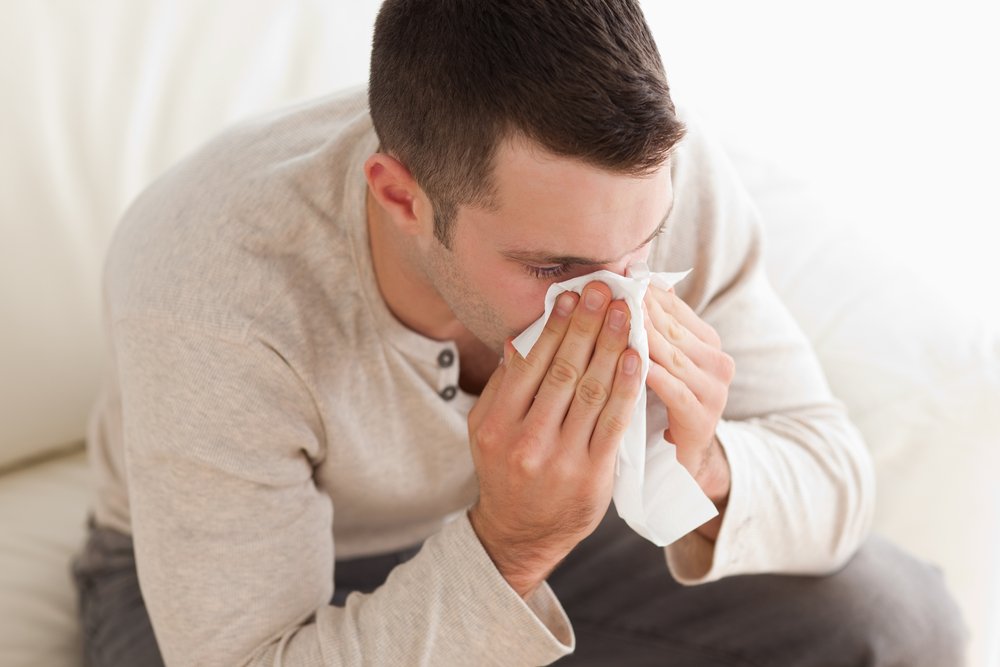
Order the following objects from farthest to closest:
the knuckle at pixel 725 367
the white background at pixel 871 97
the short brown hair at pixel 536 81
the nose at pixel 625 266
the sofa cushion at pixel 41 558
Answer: the white background at pixel 871 97, the sofa cushion at pixel 41 558, the knuckle at pixel 725 367, the nose at pixel 625 266, the short brown hair at pixel 536 81

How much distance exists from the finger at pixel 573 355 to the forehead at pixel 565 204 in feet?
0.15

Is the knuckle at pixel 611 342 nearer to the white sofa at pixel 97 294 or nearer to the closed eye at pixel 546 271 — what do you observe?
the closed eye at pixel 546 271

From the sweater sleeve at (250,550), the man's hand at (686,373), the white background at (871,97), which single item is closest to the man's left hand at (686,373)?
the man's hand at (686,373)

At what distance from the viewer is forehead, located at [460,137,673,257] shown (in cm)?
101

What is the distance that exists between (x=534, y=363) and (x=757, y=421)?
1.46 feet

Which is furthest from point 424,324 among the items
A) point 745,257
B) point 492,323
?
point 745,257

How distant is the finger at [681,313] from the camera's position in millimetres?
1164

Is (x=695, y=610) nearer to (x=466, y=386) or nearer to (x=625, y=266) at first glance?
(x=466, y=386)

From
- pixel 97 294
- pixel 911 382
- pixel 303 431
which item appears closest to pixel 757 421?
pixel 911 382

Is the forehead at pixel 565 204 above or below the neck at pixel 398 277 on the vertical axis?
above

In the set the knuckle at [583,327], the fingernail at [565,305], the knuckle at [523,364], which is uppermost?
the fingernail at [565,305]

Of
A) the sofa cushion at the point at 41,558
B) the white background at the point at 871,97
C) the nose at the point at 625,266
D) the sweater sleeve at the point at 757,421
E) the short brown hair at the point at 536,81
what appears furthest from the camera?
the white background at the point at 871,97

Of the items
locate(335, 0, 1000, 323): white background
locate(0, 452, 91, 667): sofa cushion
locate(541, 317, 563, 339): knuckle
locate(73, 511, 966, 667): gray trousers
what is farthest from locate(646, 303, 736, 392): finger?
locate(0, 452, 91, 667): sofa cushion

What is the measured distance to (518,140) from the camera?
1006 millimetres
